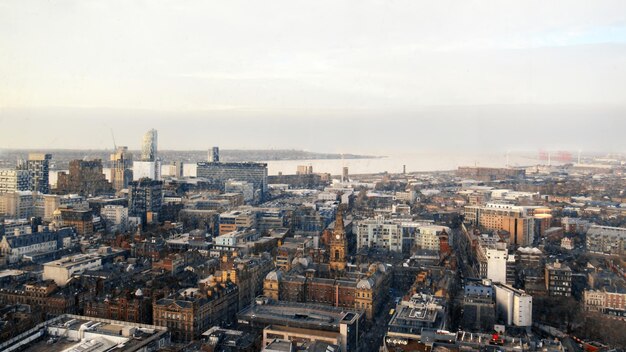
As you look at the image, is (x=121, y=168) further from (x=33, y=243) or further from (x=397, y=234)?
(x=397, y=234)

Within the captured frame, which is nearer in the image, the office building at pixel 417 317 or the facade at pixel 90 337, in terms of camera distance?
→ the facade at pixel 90 337

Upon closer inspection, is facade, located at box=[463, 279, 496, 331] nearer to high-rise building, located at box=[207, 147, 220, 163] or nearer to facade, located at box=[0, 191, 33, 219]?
facade, located at box=[0, 191, 33, 219]

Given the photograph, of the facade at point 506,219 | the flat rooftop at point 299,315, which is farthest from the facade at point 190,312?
the facade at point 506,219


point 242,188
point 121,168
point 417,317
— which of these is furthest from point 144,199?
point 417,317

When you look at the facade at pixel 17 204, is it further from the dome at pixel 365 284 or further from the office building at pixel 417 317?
the office building at pixel 417 317

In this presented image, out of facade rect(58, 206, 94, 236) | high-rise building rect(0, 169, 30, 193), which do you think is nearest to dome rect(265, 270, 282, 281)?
facade rect(58, 206, 94, 236)

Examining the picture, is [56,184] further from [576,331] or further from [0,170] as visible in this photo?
[576,331]
